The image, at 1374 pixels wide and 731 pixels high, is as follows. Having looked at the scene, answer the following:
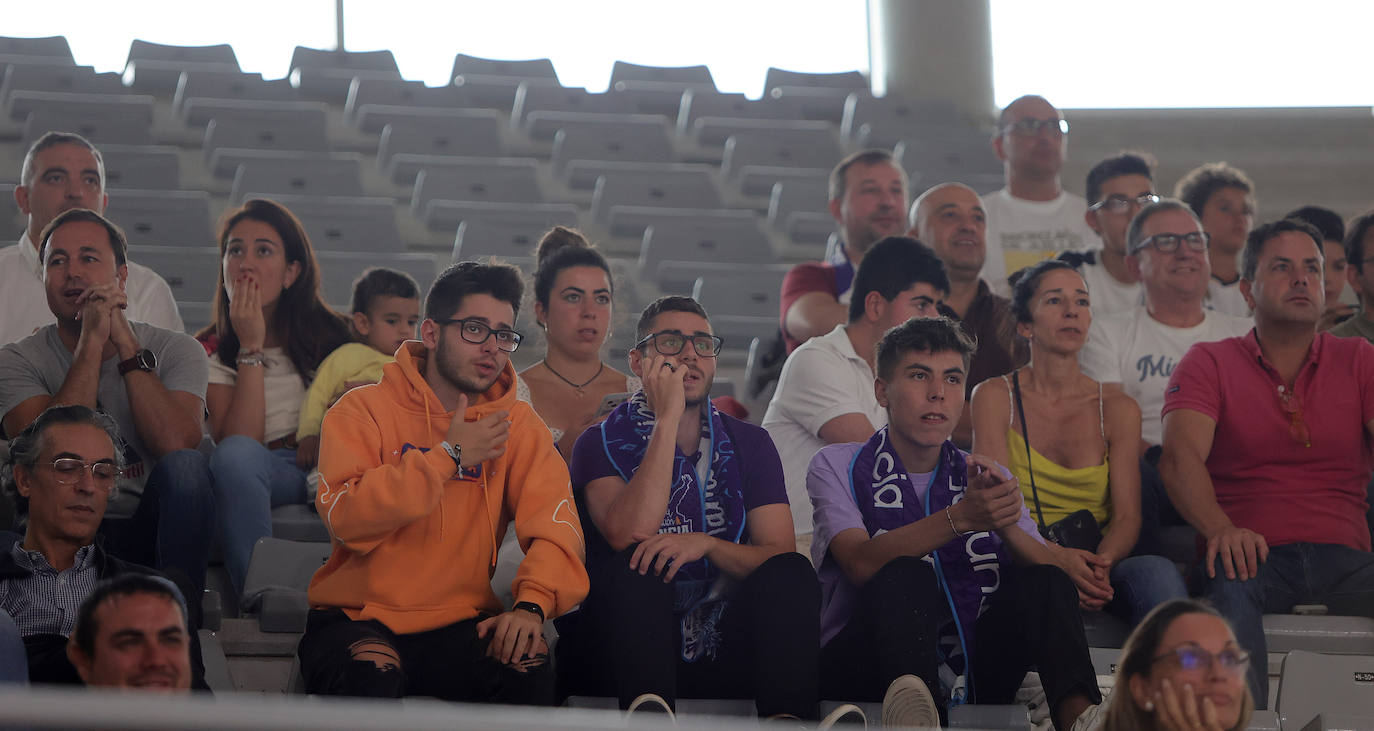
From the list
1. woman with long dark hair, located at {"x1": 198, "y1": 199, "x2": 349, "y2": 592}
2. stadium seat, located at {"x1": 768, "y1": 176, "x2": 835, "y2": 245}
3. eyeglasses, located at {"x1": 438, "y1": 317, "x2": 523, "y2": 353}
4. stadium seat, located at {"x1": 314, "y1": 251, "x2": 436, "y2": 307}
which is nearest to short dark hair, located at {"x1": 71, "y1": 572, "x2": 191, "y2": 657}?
eyeglasses, located at {"x1": 438, "y1": 317, "x2": 523, "y2": 353}

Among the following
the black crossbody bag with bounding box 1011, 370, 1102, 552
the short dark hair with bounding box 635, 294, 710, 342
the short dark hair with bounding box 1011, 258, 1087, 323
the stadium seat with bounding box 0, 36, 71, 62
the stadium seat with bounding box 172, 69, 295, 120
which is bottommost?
the black crossbody bag with bounding box 1011, 370, 1102, 552

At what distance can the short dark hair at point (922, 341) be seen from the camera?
2484 mm

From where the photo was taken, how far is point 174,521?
2.43 metres

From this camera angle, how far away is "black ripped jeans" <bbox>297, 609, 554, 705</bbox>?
1.98 meters

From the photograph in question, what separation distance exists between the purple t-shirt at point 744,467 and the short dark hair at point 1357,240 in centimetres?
166

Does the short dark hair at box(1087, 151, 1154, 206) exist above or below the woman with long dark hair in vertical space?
above

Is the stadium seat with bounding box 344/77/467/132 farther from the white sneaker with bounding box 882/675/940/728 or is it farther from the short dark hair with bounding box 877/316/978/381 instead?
the white sneaker with bounding box 882/675/940/728

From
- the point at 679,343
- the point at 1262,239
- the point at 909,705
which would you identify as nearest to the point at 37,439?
the point at 679,343

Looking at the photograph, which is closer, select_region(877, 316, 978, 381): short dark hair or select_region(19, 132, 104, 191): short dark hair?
select_region(877, 316, 978, 381): short dark hair

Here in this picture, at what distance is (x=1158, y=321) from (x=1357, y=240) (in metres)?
0.50

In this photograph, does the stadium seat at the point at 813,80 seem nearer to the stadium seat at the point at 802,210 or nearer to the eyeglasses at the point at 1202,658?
the stadium seat at the point at 802,210

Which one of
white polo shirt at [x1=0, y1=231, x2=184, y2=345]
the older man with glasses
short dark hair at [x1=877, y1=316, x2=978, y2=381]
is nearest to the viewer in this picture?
short dark hair at [x1=877, y1=316, x2=978, y2=381]

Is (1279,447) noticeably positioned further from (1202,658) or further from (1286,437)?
(1202,658)

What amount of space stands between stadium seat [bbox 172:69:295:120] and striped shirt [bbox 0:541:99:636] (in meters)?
3.81
